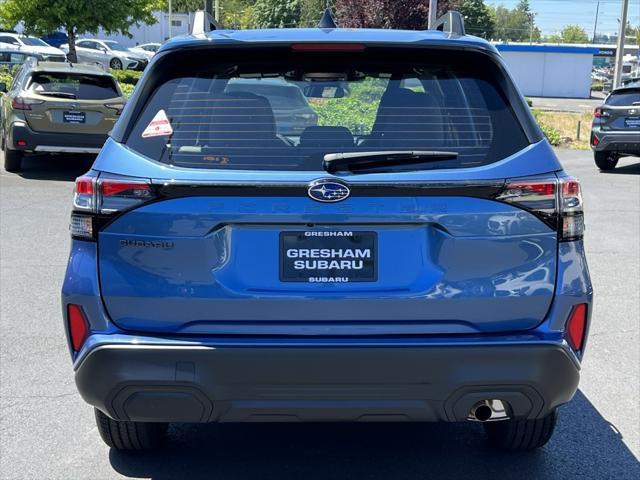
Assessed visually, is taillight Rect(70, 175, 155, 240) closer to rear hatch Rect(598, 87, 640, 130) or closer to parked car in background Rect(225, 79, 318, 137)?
parked car in background Rect(225, 79, 318, 137)

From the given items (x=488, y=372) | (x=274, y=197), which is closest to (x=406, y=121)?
(x=274, y=197)

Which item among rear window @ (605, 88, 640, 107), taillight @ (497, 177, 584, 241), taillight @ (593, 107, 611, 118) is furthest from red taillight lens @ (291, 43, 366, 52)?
rear window @ (605, 88, 640, 107)

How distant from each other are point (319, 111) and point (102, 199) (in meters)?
0.97

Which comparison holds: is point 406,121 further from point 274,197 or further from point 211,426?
point 211,426

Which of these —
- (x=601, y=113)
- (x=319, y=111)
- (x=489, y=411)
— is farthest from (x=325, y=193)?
(x=601, y=113)

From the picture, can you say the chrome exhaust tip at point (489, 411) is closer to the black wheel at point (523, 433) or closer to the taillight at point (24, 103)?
the black wheel at point (523, 433)

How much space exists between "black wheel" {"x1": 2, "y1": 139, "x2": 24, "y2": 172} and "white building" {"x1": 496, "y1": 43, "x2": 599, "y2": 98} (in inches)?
2023

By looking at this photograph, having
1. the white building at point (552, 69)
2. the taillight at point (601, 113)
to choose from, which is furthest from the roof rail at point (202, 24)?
the white building at point (552, 69)

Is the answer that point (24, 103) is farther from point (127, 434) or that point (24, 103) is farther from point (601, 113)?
point (601, 113)

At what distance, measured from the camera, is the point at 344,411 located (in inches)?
128

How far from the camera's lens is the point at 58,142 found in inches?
510

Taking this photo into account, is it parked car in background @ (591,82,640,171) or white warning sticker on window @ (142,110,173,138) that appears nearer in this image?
white warning sticker on window @ (142,110,173,138)

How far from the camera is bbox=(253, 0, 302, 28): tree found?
263 feet

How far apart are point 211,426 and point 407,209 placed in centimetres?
197
